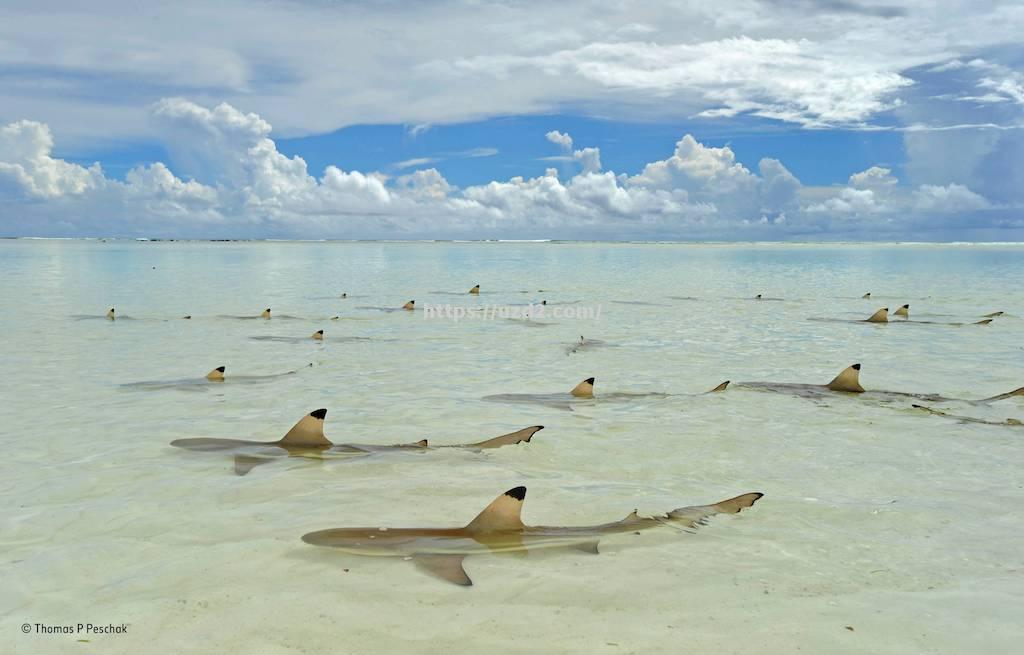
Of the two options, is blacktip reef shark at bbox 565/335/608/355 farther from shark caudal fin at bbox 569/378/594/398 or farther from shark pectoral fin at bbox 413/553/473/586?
shark pectoral fin at bbox 413/553/473/586

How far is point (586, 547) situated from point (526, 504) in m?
1.38

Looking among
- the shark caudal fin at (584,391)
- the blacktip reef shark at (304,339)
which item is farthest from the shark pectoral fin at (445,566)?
the blacktip reef shark at (304,339)

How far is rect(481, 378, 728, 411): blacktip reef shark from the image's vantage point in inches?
448

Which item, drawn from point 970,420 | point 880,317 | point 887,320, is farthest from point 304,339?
point 887,320

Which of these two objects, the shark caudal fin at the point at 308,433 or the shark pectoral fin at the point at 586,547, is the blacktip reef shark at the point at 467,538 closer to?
the shark pectoral fin at the point at 586,547

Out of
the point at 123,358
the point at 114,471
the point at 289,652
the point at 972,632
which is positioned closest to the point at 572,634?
the point at 289,652

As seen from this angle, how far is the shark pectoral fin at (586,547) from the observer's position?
18.1 feet

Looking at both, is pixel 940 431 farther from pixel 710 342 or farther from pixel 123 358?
pixel 123 358

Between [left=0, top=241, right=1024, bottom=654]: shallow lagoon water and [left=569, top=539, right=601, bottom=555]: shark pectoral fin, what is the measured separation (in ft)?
0.28

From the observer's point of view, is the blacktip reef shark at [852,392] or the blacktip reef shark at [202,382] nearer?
the blacktip reef shark at [852,392]

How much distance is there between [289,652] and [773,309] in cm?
2631

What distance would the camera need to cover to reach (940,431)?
970cm

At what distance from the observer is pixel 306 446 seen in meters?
8.36

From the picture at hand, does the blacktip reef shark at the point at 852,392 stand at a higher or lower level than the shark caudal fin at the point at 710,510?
higher
